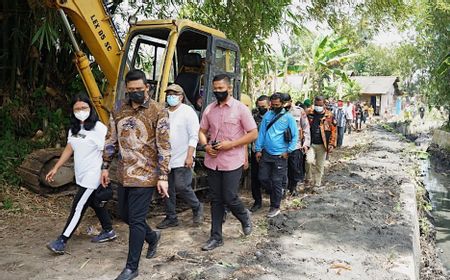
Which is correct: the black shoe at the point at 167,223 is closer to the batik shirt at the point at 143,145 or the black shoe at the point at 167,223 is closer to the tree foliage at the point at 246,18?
the batik shirt at the point at 143,145

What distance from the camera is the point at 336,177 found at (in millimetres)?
9547

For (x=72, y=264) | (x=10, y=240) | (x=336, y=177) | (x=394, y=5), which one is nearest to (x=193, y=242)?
(x=72, y=264)

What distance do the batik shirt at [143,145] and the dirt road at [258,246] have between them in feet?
3.12

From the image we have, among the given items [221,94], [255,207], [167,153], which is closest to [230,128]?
[221,94]

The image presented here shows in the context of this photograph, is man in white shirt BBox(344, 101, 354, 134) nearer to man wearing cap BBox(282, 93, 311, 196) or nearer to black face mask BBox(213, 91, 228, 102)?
man wearing cap BBox(282, 93, 311, 196)

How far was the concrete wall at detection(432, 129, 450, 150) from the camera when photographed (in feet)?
69.4

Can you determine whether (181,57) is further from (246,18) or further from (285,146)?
(285,146)

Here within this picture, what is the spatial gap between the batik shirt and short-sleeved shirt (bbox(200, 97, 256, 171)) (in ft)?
3.07

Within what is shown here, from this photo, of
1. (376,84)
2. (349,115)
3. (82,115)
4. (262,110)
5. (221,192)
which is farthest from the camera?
(376,84)

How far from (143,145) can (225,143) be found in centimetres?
102

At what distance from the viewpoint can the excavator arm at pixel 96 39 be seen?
18.6 ft

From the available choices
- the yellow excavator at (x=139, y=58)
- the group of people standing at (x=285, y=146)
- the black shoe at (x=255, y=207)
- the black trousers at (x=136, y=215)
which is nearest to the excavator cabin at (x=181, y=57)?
the yellow excavator at (x=139, y=58)

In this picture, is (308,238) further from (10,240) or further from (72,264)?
(10,240)

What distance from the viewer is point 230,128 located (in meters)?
4.76
